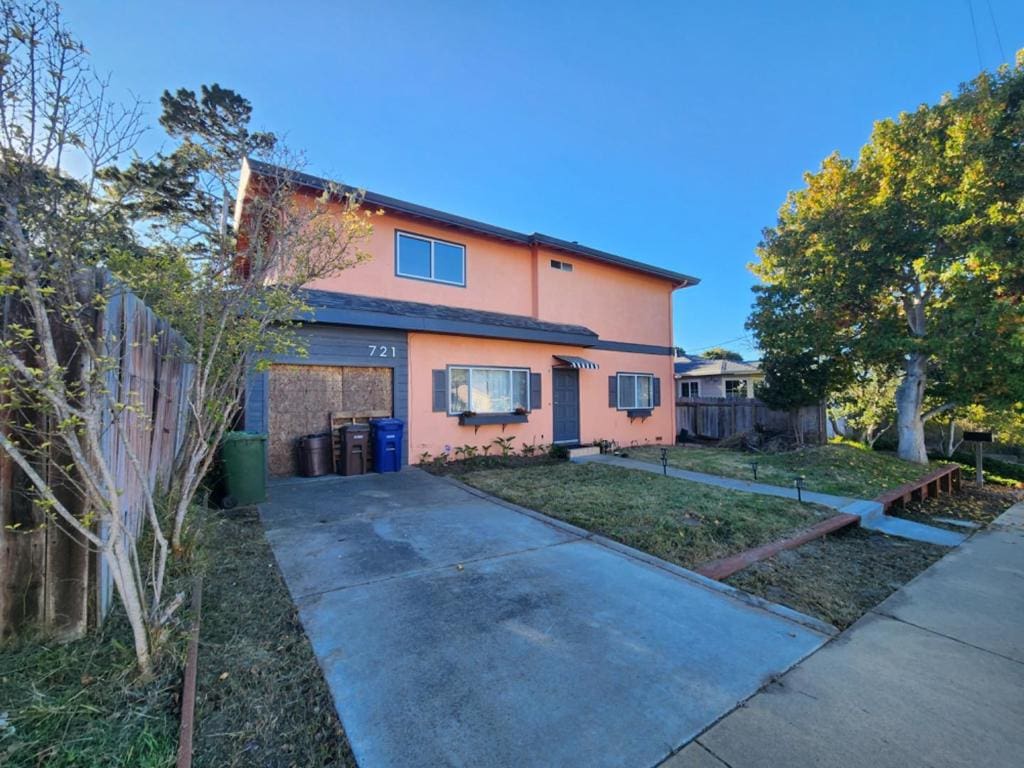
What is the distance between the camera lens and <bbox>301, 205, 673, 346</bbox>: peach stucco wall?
8.89 m

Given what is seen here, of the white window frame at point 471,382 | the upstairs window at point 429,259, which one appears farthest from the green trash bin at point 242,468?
the upstairs window at point 429,259

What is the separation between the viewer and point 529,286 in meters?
11.3

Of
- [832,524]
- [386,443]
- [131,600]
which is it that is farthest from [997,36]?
[131,600]

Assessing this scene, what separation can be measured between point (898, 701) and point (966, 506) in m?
8.03

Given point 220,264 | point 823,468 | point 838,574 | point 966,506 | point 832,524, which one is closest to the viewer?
point 220,264

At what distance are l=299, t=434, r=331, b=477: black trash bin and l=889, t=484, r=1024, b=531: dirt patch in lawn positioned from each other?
30.8ft

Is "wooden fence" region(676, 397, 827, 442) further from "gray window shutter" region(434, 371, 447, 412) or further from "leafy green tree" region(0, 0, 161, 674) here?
"leafy green tree" region(0, 0, 161, 674)

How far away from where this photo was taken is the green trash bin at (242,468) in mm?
5824

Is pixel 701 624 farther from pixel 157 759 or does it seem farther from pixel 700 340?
pixel 700 340

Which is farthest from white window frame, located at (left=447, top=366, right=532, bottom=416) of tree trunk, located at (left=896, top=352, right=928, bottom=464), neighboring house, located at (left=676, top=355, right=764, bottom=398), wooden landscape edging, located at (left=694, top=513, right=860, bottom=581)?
neighboring house, located at (left=676, top=355, right=764, bottom=398)

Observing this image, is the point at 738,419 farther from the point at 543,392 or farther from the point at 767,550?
the point at 767,550

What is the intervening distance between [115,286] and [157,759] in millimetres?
2313

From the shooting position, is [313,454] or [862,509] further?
[313,454]

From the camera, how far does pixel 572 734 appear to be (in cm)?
199
